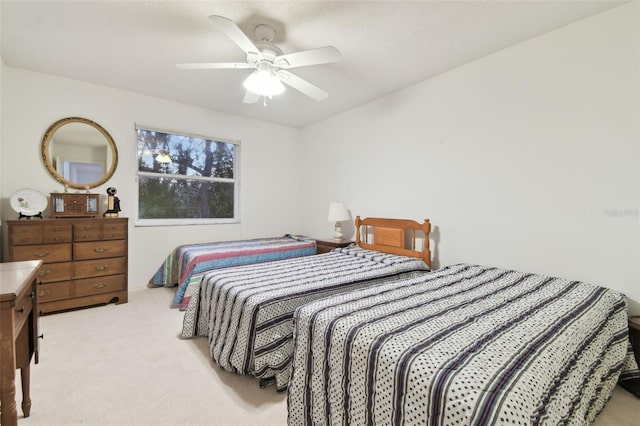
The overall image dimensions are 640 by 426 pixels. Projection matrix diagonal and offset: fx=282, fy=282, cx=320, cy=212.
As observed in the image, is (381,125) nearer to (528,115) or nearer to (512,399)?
(528,115)

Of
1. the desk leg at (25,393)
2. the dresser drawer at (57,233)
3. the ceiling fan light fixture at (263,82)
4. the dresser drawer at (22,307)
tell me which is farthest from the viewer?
the dresser drawer at (57,233)

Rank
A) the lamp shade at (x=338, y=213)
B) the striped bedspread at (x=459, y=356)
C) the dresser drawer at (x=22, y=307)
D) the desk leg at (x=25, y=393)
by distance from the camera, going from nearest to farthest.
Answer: the striped bedspread at (x=459, y=356) < the dresser drawer at (x=22, y=307) < the desk leg at (x=25, y=393) < the lamp shade at (x=338, y=213)

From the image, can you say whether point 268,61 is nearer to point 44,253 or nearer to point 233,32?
point 233,32

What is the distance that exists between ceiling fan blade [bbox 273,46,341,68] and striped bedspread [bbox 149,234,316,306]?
2142 millimetres

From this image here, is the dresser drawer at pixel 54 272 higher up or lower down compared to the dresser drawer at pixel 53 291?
higher up

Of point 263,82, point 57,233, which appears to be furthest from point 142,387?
point 263,82

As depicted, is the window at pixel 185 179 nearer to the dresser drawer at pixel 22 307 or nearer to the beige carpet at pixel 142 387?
the beige carpet at pixel 142 387

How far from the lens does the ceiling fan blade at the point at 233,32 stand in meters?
1.62

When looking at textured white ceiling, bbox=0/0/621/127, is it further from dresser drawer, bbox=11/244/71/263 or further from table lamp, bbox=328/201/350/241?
dresser drawer, bbox=11/244/71/263

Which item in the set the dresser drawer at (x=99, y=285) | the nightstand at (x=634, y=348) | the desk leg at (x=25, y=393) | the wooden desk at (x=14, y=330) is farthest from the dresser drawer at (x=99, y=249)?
the nightstand at (x=634, y=348)

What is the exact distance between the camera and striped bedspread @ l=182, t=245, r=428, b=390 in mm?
1703

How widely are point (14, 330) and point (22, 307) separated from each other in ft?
0.80

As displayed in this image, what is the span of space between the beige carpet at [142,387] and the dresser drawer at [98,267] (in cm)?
56

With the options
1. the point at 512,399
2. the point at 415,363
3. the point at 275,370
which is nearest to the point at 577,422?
the point at 512,399
